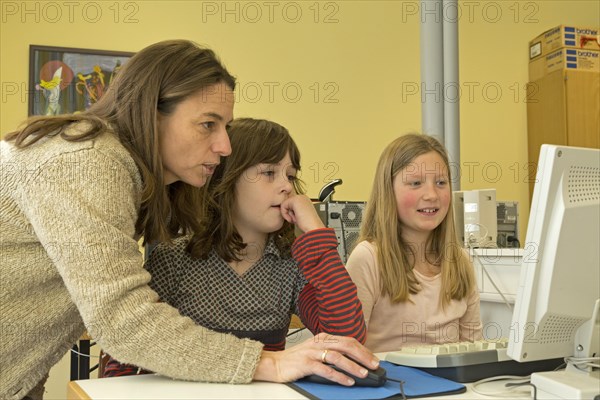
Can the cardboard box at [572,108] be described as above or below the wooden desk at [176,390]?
above

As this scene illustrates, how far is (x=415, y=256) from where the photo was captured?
1.74 metres

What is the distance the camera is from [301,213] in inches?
54.5

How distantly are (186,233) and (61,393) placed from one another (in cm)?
181

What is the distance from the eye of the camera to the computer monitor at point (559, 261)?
0.89 metres

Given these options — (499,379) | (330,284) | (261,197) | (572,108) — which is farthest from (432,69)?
(499,379)

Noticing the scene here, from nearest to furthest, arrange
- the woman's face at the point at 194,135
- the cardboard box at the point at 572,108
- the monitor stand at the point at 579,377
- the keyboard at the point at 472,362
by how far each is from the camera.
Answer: the monitor stand at the point at 579,377 → the keyboard at the point at 472,362 → the woman's face at the point at 194,135 → the cardboard box at the point at 572,108

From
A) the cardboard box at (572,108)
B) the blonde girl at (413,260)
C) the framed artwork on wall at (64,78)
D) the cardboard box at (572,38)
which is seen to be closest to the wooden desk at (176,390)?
the blonde girl at (413,260)

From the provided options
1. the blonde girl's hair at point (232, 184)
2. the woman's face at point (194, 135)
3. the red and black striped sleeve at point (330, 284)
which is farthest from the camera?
the blonde girl's hair at point (232, 184)

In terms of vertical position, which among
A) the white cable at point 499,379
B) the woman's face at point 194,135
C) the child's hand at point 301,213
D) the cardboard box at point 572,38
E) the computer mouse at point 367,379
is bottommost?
the white cable at point 499,379

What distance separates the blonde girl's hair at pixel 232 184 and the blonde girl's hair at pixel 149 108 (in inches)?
8.1

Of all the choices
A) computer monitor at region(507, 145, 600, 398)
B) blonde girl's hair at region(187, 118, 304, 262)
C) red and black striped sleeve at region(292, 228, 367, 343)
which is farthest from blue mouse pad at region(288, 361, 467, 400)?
blonde girl's hair at region(187, 118, 304, 262)

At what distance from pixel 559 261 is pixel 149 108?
0.70 m

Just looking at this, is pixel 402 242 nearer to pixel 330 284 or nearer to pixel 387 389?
pixel 330 284

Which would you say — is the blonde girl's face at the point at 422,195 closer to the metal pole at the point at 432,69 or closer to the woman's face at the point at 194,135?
the woman's face at the point at 194,135
